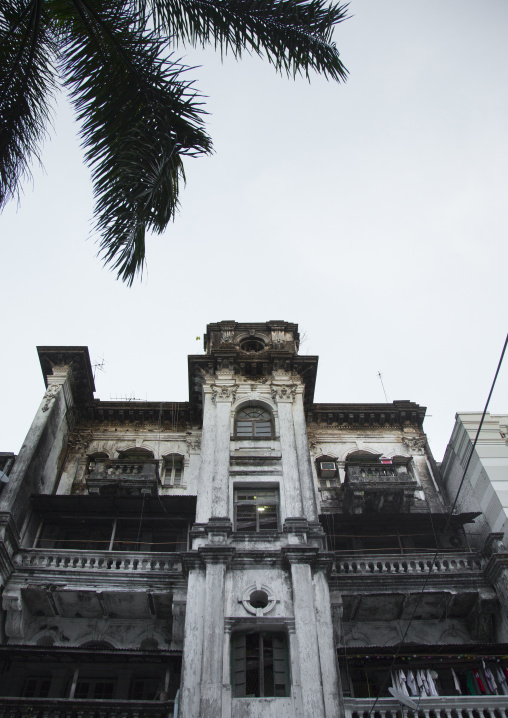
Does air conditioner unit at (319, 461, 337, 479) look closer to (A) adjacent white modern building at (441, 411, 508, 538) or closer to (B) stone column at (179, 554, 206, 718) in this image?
(A) adjacent white modern building at (441, 411, 508, 538)

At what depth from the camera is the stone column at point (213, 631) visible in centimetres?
1465

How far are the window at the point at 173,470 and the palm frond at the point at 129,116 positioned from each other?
59.5 ft

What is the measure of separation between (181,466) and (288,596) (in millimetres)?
9931

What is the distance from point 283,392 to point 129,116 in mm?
17477

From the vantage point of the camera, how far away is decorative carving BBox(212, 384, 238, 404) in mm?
24766

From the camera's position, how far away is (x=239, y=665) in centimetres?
1614

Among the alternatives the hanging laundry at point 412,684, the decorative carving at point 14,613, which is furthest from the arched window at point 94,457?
the hanging laundry at point 412,684

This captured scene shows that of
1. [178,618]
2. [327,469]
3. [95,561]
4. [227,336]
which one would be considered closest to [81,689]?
[178,618]

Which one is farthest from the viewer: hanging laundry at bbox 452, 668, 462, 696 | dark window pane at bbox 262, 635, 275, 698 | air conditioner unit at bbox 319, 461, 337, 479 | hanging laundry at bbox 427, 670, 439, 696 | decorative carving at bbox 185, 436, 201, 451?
decorative carving at bbox 185, 436, 201, 451

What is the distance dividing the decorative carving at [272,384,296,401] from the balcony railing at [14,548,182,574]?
8.14 meters

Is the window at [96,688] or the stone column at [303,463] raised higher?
the stone column at [303,463]

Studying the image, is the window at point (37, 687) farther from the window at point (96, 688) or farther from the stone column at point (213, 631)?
the stone column at point (213, 631)

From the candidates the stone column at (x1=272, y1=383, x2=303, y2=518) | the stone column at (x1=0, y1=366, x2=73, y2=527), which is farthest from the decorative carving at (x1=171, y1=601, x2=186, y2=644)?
the stone column at (x1=0, y1=366, x2=73, y2=527)

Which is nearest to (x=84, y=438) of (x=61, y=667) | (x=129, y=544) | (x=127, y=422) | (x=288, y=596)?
(x=127, y=422)
